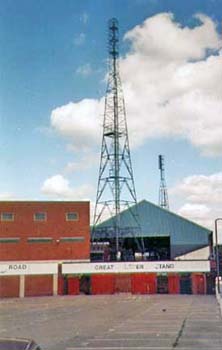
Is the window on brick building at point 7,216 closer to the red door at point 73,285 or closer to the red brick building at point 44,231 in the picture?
the red brick building at point 44,231

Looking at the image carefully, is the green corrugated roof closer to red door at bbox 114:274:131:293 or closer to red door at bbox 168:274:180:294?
red door at bbox 114:274:131:293

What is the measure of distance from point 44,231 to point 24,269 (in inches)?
181

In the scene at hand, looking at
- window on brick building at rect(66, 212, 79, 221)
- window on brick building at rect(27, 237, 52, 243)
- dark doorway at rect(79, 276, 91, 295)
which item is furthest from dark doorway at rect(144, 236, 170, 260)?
window on brick building at rect(27, 237, 52, 243)

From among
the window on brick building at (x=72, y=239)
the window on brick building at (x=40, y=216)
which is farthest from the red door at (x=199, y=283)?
the window on brick building at (x=40, y=216)

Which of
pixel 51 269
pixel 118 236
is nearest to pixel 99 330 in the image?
pixel 51 269

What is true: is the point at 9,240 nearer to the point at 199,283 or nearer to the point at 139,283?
the point at 139,283

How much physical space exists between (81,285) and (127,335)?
114 ft

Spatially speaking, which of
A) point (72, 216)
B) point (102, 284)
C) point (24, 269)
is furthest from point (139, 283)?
point (24, 269)

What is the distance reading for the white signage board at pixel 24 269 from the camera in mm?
51688

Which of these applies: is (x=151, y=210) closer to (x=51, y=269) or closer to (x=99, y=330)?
(x=51, y=269)

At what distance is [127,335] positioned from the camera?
62.9 ft

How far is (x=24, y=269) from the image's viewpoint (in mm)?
51969

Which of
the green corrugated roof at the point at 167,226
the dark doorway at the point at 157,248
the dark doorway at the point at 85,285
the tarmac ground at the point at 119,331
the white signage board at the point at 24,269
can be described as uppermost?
the green corrugated roof at the point at 167,226

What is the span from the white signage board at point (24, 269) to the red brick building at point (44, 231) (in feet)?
3.06
